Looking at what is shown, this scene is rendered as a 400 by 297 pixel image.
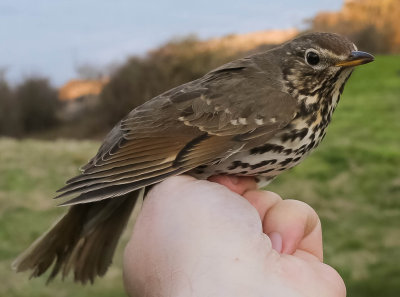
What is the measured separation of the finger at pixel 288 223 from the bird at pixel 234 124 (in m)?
0.10

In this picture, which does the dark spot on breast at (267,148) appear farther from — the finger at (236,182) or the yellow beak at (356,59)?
the yellow beak at (356,59)

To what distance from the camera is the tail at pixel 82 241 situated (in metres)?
2.29

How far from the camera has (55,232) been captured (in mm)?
2295

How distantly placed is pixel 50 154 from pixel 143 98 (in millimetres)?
4468

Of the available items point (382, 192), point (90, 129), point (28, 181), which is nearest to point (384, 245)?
point (382, 192)

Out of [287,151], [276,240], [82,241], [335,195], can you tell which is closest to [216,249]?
[276,240]

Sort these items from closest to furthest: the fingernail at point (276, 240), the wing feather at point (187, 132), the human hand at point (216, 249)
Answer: the human hand at point (216, 249) → the wing feather at point (187, 132) → the fingernail at point (276, 240)

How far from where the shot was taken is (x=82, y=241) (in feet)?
7.79

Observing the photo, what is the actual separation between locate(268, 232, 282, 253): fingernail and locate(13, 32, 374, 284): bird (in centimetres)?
24

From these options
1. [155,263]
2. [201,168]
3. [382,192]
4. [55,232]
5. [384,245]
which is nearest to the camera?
[155,263]

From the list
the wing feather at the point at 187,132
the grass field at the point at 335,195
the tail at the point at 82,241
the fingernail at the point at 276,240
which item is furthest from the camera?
the grass field at the point at 335,195

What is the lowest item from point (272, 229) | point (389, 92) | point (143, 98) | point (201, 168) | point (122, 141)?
point (389, 92)

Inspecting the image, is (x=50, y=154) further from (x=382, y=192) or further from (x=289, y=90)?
(x=289, y=90)

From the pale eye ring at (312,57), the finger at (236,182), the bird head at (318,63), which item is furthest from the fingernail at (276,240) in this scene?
the pale eye ring at (312,57)
